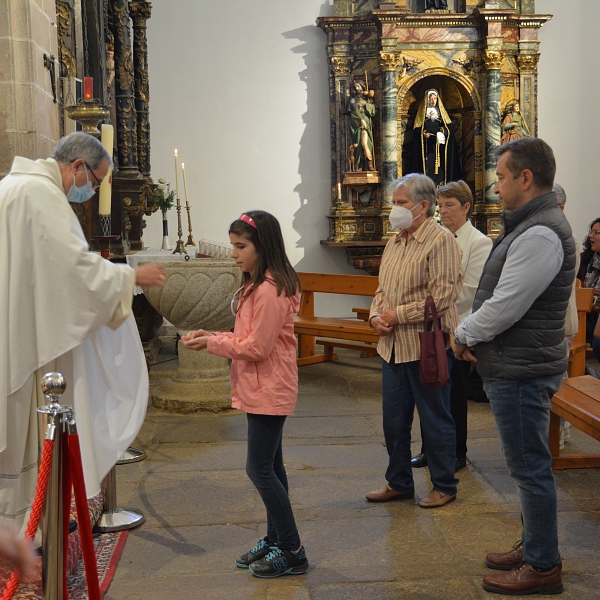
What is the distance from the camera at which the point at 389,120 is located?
1129 cm

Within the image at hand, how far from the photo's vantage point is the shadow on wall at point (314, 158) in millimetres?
11352

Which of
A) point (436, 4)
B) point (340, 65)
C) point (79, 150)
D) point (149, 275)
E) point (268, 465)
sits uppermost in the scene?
point (436, 4)

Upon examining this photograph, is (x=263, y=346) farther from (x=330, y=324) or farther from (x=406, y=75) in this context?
(x=406, y=75)

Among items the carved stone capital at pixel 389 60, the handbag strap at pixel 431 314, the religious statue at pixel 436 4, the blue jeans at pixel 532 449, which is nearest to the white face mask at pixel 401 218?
the handbag strap at pixel 431 314

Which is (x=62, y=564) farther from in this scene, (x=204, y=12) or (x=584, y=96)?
(x=584, y=96)

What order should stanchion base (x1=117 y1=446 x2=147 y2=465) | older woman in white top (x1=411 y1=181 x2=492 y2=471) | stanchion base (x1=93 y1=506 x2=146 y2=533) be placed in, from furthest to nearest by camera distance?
stanchion base (x1=117 y1=446 x2=147 y2=465) < older woman in white top (x1=411 y1=181 x2=492 y2=471) < stanchion base (x1=93 y1=506 x2=146 y2=533)

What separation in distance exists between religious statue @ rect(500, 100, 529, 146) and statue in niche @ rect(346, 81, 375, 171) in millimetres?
1876

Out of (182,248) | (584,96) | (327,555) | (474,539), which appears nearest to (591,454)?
(474,539)

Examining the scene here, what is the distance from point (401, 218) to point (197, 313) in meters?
2.50

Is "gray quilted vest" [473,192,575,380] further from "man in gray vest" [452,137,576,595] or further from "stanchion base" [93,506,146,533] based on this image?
"stanchion base" [93,506,146,533]

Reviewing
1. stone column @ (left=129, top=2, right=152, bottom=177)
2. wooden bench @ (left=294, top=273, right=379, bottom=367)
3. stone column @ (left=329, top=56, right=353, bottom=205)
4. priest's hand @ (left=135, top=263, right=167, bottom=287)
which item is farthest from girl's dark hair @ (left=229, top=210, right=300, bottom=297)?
stone column @ (left=329, top=56, right=353, bottom=205)

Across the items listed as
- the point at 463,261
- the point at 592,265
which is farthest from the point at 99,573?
the point at 592,265


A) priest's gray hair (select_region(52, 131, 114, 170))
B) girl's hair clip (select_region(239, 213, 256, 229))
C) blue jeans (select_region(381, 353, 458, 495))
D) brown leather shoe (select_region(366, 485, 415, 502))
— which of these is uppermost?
priest's gray hair (select_region(52, 131, 114, 170))

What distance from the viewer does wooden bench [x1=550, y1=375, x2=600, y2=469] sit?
4.01 metres
